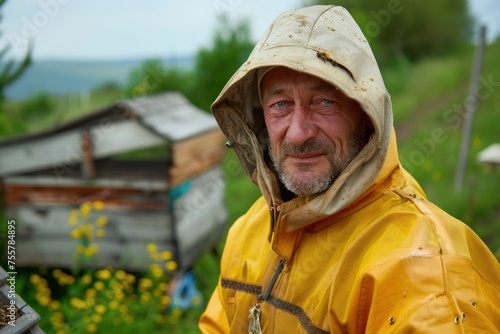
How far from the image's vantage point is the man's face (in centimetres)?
199

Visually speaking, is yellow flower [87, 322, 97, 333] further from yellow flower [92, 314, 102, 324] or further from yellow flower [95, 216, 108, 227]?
yellow flower [95, 216, 108, 227]

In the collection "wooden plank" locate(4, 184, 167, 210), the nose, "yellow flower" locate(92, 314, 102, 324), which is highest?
the nose

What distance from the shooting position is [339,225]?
1.94 meters

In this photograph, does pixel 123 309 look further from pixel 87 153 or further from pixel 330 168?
pixel 330 168

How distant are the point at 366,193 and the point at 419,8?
1696cm

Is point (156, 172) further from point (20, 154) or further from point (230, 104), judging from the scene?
point (230, 104)

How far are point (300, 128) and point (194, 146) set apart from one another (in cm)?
308

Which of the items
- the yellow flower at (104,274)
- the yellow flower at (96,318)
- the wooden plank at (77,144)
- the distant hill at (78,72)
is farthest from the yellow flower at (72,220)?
the distant hill at (78,72)

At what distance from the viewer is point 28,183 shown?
15.8 ft

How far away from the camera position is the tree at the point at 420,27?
1617 centimetres

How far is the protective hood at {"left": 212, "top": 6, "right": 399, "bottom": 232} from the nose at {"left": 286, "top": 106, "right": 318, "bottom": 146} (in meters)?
0.22

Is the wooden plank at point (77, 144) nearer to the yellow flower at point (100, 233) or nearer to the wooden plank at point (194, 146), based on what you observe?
the wooden plank at point (194, 146)

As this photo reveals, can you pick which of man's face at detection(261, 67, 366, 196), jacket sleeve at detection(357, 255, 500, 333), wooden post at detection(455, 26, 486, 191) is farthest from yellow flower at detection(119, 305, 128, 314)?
wooden post at detection(455, 26, 486, 191)

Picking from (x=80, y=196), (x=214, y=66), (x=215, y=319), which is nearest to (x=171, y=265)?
(x=80, y=196)
